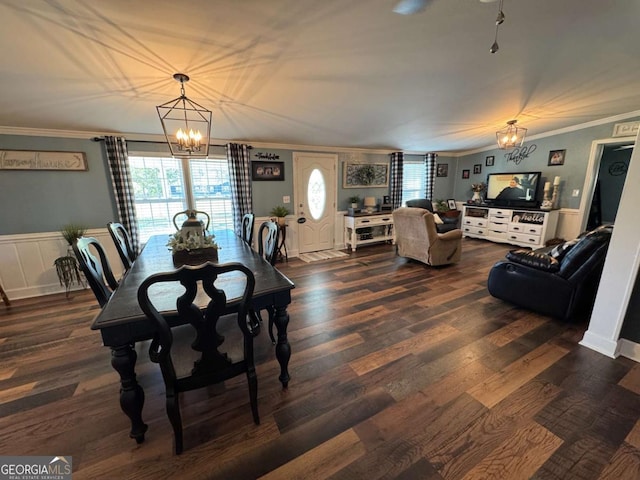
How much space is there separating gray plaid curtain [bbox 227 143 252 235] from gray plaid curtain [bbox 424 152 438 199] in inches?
180

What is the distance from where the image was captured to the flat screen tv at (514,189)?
524cm

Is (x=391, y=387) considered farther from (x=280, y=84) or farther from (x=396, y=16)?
(x=280, y=84)

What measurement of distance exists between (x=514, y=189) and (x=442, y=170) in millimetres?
1757

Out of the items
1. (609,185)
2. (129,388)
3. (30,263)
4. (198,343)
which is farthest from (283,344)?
(609,185)

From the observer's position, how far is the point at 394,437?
4.66 feet

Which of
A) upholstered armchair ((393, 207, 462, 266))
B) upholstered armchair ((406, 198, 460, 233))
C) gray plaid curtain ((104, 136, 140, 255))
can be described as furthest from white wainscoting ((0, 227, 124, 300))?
upholstered armchair ((406, 198, 460, 233))

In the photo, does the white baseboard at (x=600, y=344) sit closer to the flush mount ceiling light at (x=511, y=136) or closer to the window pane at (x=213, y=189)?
the flush mount ceiling light at (x=511, y=136)

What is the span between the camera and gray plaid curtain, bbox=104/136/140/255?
3.40 metres

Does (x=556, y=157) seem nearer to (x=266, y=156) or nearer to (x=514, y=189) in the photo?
(x=514, y=189)

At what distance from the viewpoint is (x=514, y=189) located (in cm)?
554

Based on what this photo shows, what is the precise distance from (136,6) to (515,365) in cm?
356

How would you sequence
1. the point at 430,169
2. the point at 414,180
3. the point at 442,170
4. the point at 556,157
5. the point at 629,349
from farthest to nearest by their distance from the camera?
the point at 442,170 < the point at 414,180 < the point at 430,169 < the point at 556,157 < the point at 629,349

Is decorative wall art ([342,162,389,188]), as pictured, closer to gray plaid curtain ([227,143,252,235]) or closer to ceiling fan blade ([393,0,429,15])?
gray plaid curtain ([227,143,252,235])

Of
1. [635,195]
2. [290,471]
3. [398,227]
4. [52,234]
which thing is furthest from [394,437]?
[52,234]
